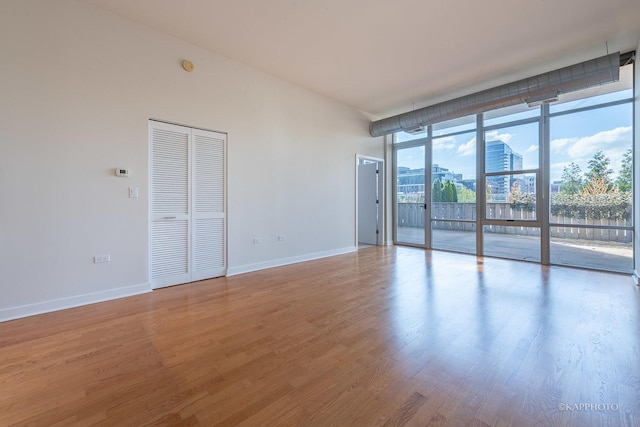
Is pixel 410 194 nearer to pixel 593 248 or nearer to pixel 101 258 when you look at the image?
pixel 593 248

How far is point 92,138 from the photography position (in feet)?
9.80

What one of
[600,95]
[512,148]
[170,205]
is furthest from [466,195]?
[170,205]

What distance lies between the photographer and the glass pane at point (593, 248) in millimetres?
4184

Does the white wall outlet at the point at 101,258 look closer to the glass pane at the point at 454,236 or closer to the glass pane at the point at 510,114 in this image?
the glass pane at the point at 454,236

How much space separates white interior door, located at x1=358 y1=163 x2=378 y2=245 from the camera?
23.0 feet

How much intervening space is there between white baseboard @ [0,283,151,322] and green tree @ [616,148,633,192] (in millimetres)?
7194

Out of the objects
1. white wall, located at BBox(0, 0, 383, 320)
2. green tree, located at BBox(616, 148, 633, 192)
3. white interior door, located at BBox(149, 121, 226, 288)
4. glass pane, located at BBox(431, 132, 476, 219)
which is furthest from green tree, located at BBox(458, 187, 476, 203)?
A: white interior door, located at BBox(149, 121, 226, 288)

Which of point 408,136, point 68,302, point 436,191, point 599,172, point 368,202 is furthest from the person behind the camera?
point 368,202

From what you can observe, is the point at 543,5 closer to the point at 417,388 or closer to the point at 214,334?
the point at 417,388

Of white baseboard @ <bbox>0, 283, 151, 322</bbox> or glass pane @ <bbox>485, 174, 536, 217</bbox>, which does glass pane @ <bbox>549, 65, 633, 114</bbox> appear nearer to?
glass pane @ <bbox>485, 174, 536, 217</bbox>

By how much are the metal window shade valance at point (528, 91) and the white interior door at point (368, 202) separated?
5.14ft

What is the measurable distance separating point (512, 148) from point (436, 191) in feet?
5.54

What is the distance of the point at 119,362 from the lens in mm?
1893

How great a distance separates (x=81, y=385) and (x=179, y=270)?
2171 mm
